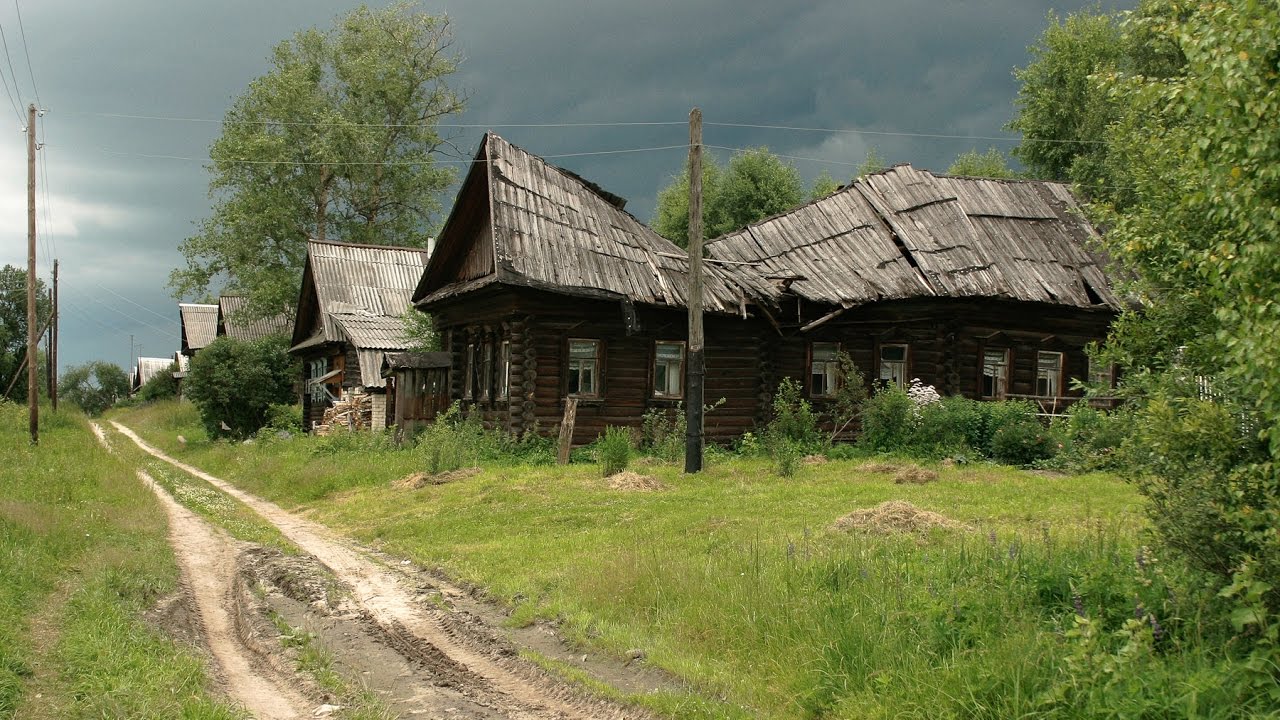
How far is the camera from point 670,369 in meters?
22.5

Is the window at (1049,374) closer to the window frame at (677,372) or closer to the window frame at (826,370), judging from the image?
the window frame at (826,370)

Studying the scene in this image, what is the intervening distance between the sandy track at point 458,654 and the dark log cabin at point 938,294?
14584mm

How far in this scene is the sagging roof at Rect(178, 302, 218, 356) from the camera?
201 ft

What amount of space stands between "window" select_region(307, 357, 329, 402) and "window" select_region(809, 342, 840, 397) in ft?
62.6

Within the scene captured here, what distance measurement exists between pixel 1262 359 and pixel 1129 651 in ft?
5.35

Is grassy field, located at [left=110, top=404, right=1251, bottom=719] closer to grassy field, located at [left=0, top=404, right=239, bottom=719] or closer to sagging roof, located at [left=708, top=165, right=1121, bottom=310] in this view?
grassy field, located at [left=0, top=404, right=239, bottom=719]

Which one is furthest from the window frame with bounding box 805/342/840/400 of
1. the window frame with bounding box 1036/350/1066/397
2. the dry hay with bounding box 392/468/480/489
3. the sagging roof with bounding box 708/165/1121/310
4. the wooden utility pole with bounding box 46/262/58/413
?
the wooden utility pole with bounding box 46/262/58/413

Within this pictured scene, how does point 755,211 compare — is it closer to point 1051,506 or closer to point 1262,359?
point 1051,506

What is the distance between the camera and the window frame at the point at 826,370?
23766mm

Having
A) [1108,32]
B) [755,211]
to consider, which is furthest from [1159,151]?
[755,211]

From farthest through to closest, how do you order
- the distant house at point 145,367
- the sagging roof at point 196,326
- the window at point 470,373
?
the distant house at point 145,367, the sagging roof at point 196,326, the window at point 470,373

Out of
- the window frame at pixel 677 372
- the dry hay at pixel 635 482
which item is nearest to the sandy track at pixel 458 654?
the dry hay at pixel 635 482

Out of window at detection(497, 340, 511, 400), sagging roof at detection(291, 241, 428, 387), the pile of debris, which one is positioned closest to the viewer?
window at detection(497, 340, 511, 400)

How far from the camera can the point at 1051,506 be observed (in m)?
12.6
